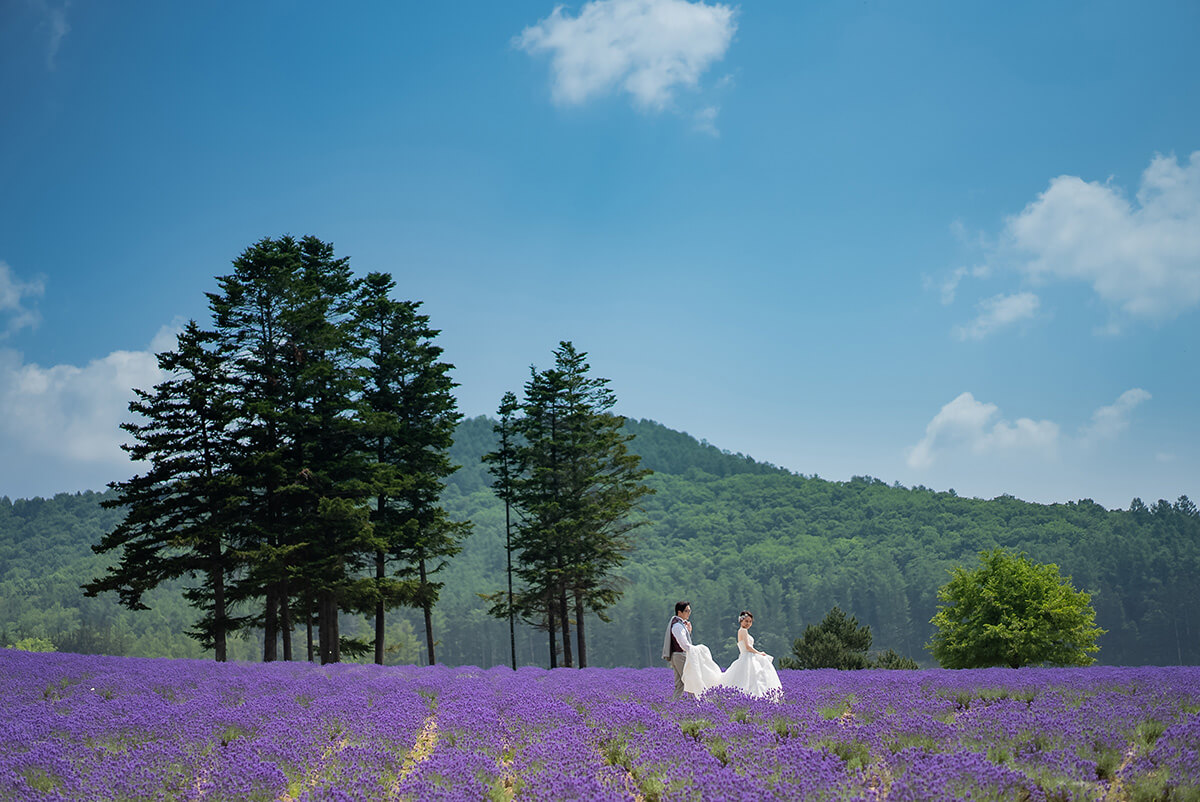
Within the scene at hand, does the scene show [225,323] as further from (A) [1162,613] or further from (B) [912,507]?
(B) [912,507]

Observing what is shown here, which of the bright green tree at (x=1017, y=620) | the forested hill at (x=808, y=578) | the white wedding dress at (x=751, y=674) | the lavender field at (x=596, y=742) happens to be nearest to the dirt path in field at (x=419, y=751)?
the lavender field at (x=596, y=742)

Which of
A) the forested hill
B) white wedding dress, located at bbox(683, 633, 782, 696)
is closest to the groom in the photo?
white wedding dress, located at bbox(683, 633, 782, 696)

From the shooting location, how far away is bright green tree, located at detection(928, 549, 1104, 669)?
106 feet

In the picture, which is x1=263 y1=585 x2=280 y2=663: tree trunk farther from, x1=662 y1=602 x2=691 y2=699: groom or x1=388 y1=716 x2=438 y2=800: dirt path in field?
x1=662 y1=602 x2=691 y2=699: groom

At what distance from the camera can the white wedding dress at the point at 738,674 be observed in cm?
1322

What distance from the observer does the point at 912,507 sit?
164375 mm

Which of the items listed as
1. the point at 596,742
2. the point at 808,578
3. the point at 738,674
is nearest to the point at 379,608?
the point at 738,674

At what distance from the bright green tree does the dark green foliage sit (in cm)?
356

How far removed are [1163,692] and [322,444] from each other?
2859 cm

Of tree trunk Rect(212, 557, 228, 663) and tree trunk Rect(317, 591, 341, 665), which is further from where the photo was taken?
tree trunk Rect(317, 591, 341, 665)

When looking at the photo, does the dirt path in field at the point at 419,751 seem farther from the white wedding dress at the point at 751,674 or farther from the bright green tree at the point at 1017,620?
the bright green tree at the point at 1017,620

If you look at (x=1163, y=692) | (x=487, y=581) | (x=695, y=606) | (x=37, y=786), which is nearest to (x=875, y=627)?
(x=695, y=606)

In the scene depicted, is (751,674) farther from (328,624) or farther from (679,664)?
(328,624)

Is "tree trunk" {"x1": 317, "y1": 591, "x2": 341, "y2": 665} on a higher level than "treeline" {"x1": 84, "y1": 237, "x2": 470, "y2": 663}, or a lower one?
lower
